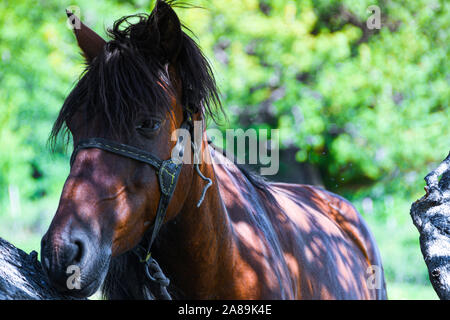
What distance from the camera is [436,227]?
1751 mm

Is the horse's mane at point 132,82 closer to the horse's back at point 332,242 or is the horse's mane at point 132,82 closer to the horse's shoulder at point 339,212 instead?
the horse's back at point 332,242

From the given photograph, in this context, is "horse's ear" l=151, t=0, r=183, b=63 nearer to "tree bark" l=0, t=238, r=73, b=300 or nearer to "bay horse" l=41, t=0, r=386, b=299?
"bay horse" l=41, t=0, r=386, b=299

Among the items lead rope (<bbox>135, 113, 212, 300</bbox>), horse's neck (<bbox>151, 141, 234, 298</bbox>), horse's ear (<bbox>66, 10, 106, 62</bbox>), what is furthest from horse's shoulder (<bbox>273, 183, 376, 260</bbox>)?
horse's ear (<bbox>66, 10, 106, 62</bbox>)

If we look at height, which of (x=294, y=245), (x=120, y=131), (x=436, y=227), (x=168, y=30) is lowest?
(x=436, y=227)

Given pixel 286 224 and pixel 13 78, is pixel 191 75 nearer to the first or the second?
pixel 286 224

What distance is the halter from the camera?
1970mm

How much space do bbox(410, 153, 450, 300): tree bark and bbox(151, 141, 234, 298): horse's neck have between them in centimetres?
93

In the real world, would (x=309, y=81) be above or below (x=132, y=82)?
above

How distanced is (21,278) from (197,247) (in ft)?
2.61

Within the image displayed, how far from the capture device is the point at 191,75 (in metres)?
2.35

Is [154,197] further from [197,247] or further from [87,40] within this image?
[87,40]

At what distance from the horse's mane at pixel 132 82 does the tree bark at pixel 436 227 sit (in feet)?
3.54

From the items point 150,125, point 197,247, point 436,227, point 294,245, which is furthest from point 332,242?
point 150,125

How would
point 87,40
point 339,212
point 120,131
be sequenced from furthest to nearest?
point 339,212, point 87,40, point 120,131
